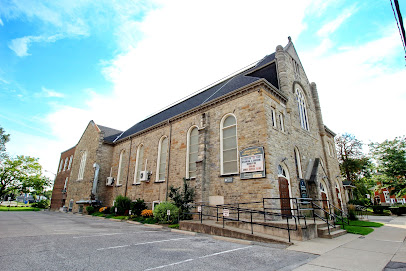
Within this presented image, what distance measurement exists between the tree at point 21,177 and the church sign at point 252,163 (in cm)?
4620

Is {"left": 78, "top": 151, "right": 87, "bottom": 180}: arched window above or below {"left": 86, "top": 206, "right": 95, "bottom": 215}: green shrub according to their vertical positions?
above

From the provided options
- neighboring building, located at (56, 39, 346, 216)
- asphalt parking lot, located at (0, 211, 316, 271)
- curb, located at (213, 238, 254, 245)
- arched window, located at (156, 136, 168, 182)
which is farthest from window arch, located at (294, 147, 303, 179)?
arched window, located at (156, 136, 168, 182)

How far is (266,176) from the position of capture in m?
11.1

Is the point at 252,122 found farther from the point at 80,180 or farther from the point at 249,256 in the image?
the point at 80,180

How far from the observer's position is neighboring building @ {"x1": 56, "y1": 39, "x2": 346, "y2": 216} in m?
12.2

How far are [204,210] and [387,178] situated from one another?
83.2 feet

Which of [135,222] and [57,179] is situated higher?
[57,179]

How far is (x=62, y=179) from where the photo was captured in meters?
34.8

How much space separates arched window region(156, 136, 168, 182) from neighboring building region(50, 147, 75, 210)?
21.6m

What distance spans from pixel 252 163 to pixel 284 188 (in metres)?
2.68

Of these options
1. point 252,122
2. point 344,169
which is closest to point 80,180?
point 252,122

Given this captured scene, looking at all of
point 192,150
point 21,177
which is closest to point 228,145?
point 192,150

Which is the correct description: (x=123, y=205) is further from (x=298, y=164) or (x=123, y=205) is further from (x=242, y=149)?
(x=298, y=164)

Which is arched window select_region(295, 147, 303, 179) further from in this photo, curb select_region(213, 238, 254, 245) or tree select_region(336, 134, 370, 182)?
tree select_region(336, 134, 370, 182)
